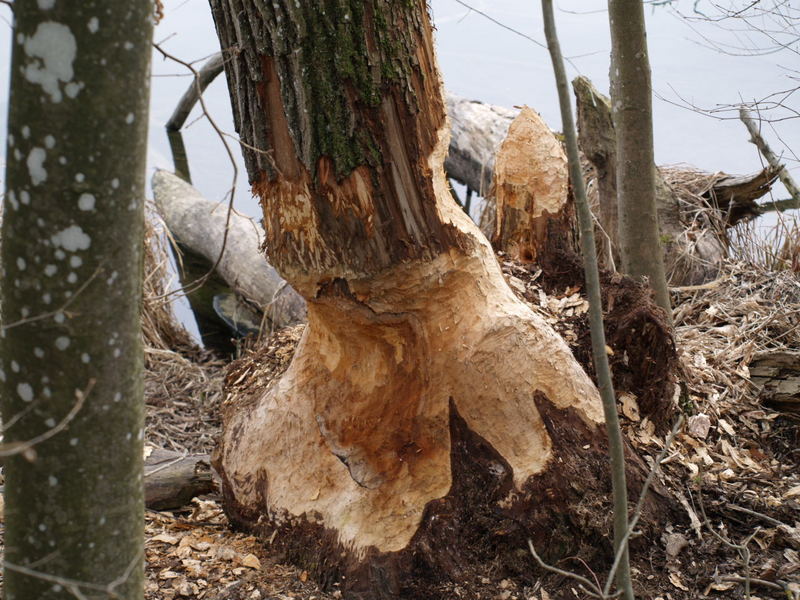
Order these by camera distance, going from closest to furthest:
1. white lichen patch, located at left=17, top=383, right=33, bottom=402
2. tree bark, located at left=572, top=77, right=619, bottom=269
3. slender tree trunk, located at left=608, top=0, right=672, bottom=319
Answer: white lichen patch, located at left=17, top=383, right=33, bottom=402, slender tree trunk, located at left=608, top=0, right=672, bottom=319, tree bark, located at left=572, top=77, right=619, bottom=269

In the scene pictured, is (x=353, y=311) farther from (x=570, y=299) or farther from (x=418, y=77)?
→ (x=570, y=299)

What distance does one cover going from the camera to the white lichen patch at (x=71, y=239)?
1371 millimetres

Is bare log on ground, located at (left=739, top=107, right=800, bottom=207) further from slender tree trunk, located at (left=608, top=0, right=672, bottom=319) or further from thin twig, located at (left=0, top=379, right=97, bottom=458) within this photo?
thin twig, located at (left=0, top=379, right=97, bottom=458)

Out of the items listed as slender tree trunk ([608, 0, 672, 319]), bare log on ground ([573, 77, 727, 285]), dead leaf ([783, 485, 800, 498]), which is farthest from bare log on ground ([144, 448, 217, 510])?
bare log on ground ([573, 77, 727, 285])

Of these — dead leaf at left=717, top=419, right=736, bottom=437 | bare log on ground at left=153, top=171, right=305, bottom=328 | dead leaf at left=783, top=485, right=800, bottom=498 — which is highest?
bare log on ground at left=153, top=171, right=305, bottom=328

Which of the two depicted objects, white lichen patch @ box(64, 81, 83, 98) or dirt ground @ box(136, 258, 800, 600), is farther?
dirt ground @ box(136, 258, 800, 600)

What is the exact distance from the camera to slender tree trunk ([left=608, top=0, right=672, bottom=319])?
348 cm

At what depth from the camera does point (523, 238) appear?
12.5 ft

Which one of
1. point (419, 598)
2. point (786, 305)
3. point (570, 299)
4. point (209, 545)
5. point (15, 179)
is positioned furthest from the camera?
point (786, 305)

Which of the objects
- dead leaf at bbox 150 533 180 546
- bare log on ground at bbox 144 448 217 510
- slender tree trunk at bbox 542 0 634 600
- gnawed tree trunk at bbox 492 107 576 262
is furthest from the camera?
gnawed tree trunk at bbox 492 107 576 262

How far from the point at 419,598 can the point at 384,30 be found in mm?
1839

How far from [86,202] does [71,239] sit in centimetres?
7

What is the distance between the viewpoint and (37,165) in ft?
4.41

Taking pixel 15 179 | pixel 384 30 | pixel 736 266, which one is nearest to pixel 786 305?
pixel 736 266
